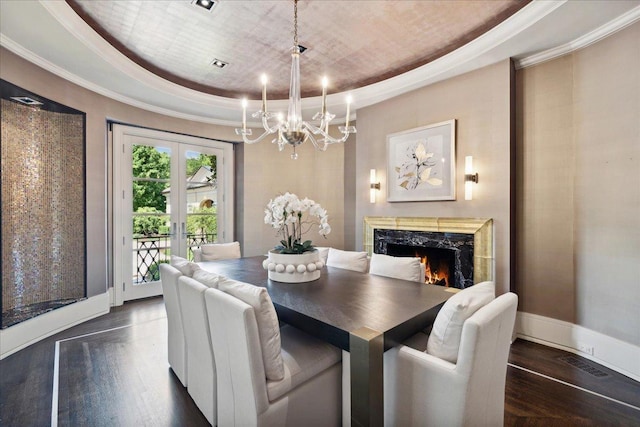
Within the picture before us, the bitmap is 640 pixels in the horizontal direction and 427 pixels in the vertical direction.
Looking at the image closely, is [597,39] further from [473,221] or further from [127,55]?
[127,55]

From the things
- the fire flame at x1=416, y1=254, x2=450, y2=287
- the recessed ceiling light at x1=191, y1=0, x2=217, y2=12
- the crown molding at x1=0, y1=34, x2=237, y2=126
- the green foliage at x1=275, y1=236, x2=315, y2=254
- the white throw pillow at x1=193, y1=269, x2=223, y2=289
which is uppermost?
the recessed ceiling light at x1=191, y1=0, x2=217, y2=12

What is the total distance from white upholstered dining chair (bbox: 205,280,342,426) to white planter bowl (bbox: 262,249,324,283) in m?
0.57

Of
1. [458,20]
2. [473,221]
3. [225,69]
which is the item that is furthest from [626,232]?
[225,69]

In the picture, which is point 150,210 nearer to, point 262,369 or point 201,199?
point 201,199

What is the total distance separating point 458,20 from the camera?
262cm

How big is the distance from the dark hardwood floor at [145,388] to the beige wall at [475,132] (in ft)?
2.88

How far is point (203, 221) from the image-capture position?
501cm

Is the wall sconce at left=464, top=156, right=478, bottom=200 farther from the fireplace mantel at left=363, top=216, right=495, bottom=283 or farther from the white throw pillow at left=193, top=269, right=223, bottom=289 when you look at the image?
the white throw pillow at left=193, top=269, right=223, bottom=289

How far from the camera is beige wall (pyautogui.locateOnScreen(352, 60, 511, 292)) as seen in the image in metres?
2.93

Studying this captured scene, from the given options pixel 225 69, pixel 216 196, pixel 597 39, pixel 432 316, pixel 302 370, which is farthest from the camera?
pixel 216 196

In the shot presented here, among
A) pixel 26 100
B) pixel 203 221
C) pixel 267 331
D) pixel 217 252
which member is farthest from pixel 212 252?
pixel 267 331

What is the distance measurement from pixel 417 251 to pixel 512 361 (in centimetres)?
149

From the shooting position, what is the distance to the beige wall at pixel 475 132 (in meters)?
2.93

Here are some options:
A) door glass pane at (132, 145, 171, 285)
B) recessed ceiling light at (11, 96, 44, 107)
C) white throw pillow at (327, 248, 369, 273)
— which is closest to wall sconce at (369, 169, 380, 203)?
white throw pillow at (327, 248, 369, 273)
